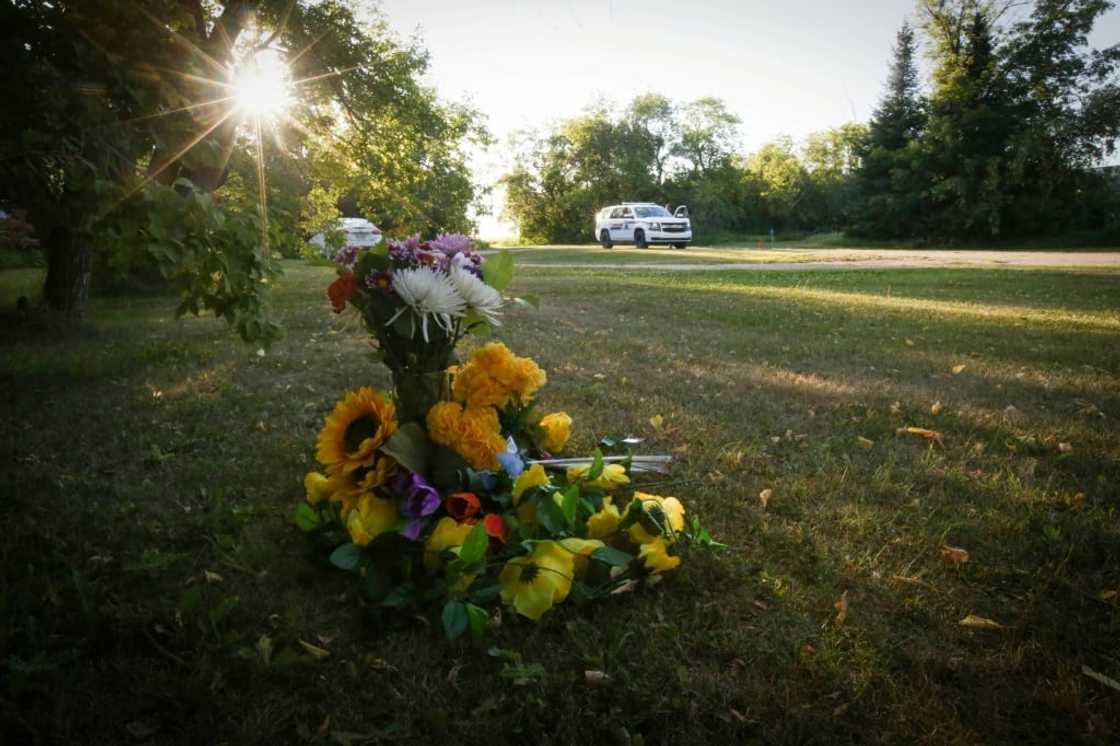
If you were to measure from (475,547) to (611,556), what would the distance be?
0.46m

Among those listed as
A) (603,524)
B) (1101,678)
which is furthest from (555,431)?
(1101,678)

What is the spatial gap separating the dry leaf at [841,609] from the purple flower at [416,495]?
4.52 ft

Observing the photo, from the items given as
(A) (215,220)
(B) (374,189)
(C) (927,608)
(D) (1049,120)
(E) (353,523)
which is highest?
(D) (1049,120)

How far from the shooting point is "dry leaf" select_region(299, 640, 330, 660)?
1.74 m

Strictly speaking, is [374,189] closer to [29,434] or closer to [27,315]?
[27,315]

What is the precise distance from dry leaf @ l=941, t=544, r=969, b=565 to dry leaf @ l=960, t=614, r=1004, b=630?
1.12ft

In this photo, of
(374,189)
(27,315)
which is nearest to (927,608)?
(27,315)

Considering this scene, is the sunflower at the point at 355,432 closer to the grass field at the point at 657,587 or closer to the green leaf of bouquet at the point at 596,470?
the grass field at the point at 657,587

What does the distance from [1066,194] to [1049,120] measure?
3.78 m

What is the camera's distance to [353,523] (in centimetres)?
210

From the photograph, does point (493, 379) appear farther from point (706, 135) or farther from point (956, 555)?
point (706, 135)

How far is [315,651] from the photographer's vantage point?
5.75 feet

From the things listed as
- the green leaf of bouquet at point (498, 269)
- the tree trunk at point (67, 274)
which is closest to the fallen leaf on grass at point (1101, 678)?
the green leaf of bouquet at point (498, 269)

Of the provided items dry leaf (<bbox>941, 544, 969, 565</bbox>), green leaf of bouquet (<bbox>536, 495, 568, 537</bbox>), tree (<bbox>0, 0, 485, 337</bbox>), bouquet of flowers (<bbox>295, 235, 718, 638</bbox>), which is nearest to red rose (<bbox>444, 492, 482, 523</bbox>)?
bouquet of flowers (<bbox>295, 235, 718, 638</bbox>)
